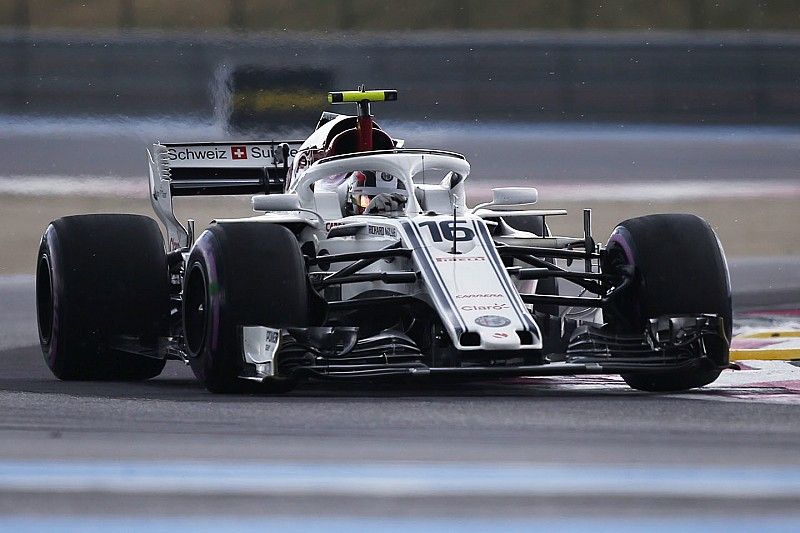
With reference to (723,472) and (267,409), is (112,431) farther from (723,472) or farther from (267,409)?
(723,472)

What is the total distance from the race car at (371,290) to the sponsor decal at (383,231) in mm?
16

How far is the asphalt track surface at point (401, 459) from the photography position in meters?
5.31

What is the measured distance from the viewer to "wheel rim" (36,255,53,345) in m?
11.7

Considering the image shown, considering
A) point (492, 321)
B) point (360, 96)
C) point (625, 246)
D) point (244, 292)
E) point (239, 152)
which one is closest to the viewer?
point (492, 321)

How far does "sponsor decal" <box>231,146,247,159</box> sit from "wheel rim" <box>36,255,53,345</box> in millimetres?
1577

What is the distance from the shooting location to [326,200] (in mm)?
10844

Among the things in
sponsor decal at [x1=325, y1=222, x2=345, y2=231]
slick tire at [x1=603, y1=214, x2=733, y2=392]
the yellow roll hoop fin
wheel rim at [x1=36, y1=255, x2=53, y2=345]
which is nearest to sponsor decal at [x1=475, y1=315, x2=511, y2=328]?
slick tire at [x1=603, y1=214, x2=733, y2=392]

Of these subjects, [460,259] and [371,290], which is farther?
[371,290]

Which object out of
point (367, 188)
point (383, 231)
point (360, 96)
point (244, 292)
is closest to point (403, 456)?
point (244, 292)

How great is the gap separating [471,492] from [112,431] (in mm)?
2191

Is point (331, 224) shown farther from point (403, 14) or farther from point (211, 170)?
point (403, 14)

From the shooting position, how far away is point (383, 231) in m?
10.1

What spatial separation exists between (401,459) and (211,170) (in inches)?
249

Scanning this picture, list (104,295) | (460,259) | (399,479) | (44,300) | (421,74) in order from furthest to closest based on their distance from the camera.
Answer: (421,74), (44,300), (104,295), (460,259), (399,479)
